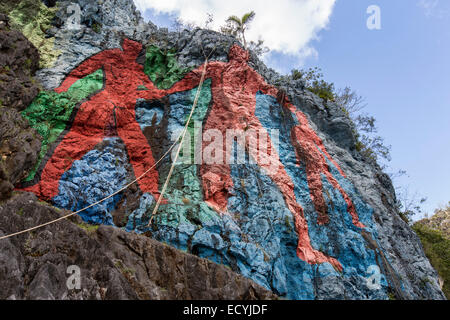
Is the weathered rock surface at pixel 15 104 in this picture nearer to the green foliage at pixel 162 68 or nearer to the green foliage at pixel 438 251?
the green foliage at pixel 162 68

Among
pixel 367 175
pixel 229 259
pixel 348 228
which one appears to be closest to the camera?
pixel 229 259

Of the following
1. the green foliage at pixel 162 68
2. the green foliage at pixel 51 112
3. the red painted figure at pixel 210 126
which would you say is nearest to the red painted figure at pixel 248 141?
the red painted figure at pixel 210 126

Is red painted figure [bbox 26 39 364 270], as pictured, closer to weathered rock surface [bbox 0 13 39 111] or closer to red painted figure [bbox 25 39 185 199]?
red painted figure [bbox 25 39 185 199]

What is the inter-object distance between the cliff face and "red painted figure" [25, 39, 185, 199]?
0.04 meters

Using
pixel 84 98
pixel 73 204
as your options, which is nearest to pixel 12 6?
pixel 84 98

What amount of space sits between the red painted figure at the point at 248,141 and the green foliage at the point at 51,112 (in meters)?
3.70

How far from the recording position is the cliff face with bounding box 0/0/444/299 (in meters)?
8.59

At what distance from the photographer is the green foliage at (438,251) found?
17.1 meters

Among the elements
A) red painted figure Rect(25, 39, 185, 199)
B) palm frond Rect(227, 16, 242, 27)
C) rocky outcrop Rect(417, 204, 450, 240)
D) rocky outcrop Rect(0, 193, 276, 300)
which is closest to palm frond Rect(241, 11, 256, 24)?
palm frond Rect(227, 16, 242, 27)

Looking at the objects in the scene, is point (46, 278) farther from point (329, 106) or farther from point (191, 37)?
point (329, 106)

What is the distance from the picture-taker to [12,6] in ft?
40.9

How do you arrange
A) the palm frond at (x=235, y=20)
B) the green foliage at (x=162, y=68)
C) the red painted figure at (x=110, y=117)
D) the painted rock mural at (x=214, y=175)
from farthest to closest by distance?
the palm frond at (x=235, y=20), the green foliage at (x=162, y=68), the red painted figure at (x=110, y=117), the painted rock mural at (x=214, y=175)

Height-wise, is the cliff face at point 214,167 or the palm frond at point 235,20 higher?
the palm frond at point 235,20

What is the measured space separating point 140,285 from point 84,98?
24.9ft
